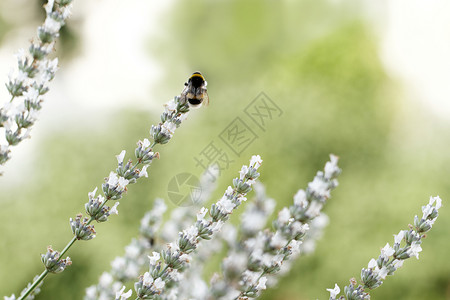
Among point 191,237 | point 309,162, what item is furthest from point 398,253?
point 309,162

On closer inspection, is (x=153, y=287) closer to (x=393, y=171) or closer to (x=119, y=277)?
(x=119, y=277)

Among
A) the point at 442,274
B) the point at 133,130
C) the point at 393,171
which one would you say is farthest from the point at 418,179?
the point at 133,130

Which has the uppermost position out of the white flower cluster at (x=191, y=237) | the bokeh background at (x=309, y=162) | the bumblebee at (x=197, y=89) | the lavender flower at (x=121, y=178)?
Result: the bokeh background at (x=309, y=162)

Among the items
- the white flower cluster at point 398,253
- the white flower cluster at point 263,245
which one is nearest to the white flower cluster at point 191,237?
the white flower cluster at point 263,245

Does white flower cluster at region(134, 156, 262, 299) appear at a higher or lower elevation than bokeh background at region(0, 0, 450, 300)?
lower

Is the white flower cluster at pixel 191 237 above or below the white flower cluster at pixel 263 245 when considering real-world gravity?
above

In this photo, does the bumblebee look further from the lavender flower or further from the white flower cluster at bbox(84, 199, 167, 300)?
the white flower cluster at bbox(84, 199, 167, 300)

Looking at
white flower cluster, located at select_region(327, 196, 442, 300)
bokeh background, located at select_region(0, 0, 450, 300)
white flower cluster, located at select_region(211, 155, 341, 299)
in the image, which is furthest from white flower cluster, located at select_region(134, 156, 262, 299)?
bokeh background, located at select_region(0, 0, 450, 300)

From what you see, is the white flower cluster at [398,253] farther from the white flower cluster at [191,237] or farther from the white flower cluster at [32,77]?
the white flower cluster at [32,77]
